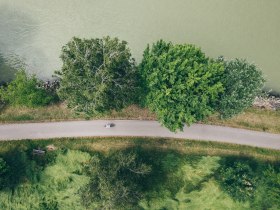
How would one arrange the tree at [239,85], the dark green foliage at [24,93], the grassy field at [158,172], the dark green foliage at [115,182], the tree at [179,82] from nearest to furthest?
the dark green foliage at [115,182] → the tree at [179,82] → the tree at [239,85] → the dark green foliage at [24,93] → the grassy field at [158,172]

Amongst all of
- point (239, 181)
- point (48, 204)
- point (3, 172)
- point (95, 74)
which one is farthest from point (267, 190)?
point (3, 172)

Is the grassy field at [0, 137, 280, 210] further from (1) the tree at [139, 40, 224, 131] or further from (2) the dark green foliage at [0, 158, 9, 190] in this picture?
→ (1) the tree at [139, 40, 224, 131]

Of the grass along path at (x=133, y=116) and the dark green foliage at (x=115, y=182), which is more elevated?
the grass along path at (x=133, y=116)

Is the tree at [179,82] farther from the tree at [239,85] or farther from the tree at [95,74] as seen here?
the tree at [95,74]

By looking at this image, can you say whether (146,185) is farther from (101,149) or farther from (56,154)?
(56,154)

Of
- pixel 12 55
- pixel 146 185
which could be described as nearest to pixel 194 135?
pixel 146 185

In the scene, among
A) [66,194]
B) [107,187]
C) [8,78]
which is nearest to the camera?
[107,187]

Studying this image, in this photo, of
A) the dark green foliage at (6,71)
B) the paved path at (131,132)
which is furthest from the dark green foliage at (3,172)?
the dark green foliage at (6,71)
